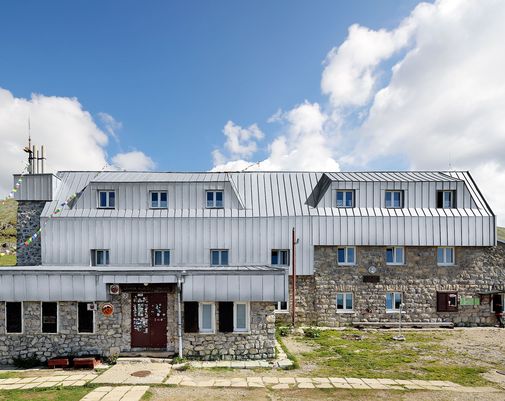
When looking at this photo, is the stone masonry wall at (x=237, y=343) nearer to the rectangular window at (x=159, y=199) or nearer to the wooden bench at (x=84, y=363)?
the wooden bench at (x=84, y=363)

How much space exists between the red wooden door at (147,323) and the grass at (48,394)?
3.30 metres

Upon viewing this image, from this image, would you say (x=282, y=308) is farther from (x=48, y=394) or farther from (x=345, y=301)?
(x=48, y=394)

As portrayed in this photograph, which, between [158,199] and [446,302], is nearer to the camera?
[446,302]

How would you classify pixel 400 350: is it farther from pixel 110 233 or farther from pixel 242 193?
pixel 110 233

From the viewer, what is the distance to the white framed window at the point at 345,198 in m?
22.2

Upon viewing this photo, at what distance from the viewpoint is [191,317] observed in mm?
14508

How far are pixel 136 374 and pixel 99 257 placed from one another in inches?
403

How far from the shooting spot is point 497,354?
1576cm

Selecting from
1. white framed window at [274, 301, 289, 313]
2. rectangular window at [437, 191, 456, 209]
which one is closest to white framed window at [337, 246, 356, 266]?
white framed window at [274, 301, 289, 313]

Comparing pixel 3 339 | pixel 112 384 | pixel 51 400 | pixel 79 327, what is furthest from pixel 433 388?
pixel 3 339

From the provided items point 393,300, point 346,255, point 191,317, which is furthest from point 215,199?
point 393,300

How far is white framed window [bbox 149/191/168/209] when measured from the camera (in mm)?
22156

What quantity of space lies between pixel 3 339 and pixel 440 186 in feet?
82.1

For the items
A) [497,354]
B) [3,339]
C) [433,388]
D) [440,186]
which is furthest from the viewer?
[440,186]
